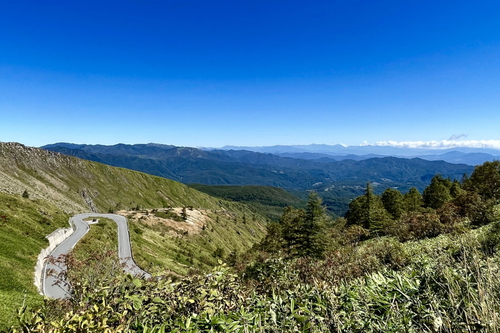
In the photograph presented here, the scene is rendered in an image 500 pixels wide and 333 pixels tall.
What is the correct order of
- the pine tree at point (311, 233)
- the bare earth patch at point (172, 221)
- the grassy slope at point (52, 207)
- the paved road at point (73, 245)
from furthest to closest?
the bare earth patch at point (172, 221)
the pine tree at point (311, 233)
the paved road at point (73, 245)
the grassy slope at point (52, 207)

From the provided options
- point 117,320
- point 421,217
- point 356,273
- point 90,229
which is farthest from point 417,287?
point 90,229

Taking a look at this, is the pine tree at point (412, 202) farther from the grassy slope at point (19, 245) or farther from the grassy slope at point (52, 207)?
the grassy slope at point (19, 245)

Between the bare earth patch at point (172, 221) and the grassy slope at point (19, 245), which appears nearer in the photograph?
the grassy slope at point (19, 245)

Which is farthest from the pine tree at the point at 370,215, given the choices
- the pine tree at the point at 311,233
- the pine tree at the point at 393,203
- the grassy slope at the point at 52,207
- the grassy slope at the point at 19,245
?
the grassy slope at the point at 19,245

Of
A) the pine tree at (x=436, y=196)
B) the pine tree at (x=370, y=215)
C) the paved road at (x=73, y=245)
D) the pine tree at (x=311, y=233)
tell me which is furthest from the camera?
the pine tree at (x=436, y=196)

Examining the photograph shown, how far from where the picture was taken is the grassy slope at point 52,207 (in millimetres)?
23516

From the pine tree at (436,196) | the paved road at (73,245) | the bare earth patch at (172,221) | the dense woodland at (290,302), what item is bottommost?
the bare earth patch at (172,221)

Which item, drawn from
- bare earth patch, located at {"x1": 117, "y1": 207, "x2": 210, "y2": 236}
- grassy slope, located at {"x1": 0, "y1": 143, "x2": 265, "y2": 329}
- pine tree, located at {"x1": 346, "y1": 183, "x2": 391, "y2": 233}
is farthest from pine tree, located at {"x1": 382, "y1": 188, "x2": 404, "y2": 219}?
bare earth patch, located at {"x1": 117, "y1": 207, "x2": 210, "y2": 236}

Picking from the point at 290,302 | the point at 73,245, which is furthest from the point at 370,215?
the point at 290,302

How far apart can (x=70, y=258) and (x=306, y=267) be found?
10.3 meters

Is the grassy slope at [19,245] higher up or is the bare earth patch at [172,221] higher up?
the grassy slope at [19,245]

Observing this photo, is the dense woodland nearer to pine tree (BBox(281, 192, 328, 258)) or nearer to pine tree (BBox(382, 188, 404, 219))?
pine tree (BBox(281, 192, 328, 258))

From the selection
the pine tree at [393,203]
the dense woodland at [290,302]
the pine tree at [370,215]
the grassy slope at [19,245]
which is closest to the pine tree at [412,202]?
the pine tree at [393,203]

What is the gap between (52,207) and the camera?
50.8 metres
